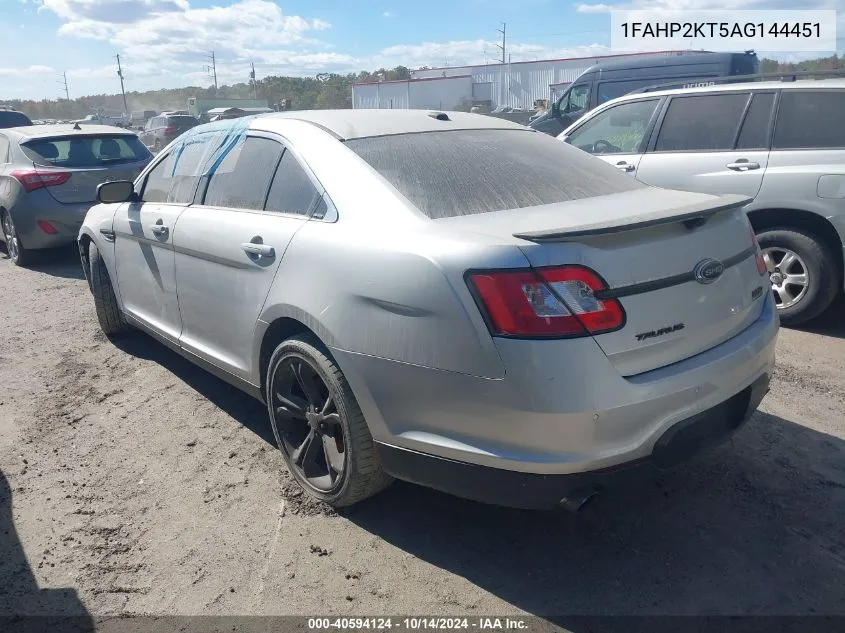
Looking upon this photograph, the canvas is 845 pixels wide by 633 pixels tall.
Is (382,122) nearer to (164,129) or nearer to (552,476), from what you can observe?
(552,476)

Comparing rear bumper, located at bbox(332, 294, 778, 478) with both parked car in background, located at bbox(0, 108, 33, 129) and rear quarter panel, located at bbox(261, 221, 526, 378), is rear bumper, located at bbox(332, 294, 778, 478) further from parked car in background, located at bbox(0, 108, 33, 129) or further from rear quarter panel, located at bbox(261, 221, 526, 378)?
parked car in background, located at bbox(0, 108, 33, 129)

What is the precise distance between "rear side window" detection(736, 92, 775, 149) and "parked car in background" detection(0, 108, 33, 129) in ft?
52.6

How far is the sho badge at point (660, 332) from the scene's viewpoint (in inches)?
88.6

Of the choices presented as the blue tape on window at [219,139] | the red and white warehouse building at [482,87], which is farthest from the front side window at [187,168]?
the red and white warehouse building at [482,87]

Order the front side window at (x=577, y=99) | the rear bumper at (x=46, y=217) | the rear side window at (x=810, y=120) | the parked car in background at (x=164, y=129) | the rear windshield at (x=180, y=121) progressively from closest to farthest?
1. the rear side window at (x=810, y=120)
2. the rear bumper at (x=46, y=217)
3. the front side window at (x=577, y=99)
4. the parked car in background at (x=164, y=129)
5. the rear windshield at (x=180, y=121)

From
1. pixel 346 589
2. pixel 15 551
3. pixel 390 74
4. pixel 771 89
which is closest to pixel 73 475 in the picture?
pixel 15 551

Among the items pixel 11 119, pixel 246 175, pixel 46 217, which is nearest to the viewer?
pixel 246 175

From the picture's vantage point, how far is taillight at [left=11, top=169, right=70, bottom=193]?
7.75 metres

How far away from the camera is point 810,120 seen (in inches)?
195

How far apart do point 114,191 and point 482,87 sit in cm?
4974

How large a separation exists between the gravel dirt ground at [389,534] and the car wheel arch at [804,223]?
4.14ft

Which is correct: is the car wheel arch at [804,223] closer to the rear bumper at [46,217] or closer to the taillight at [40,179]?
the rear bumper at [46,217]

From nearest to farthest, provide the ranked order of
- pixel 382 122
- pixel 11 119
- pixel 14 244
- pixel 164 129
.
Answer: pixel 382 122 → pixel 14 244 → pixel 11 119 → pixel 164 129

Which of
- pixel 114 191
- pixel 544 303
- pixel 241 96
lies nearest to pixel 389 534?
pixel 544 303
